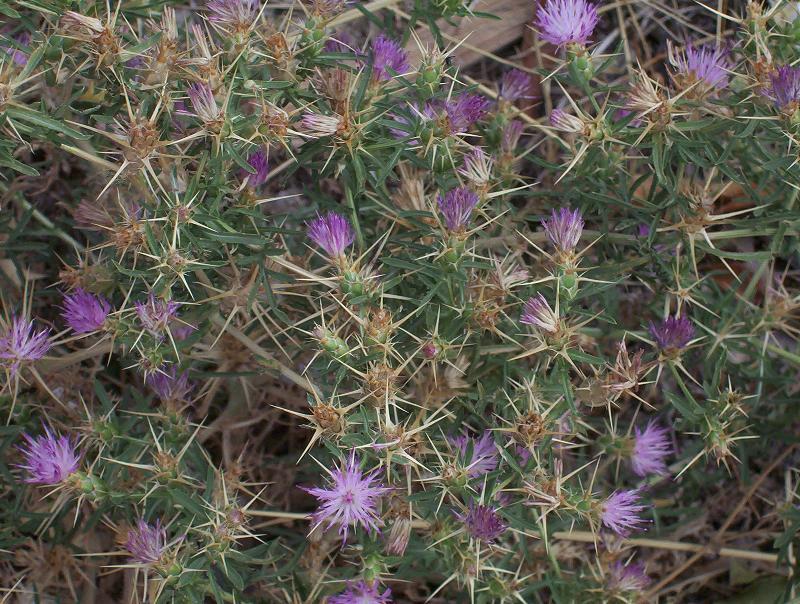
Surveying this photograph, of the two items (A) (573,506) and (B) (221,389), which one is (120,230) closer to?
(B) (221,389)

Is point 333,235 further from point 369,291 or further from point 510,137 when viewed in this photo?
point 510,137

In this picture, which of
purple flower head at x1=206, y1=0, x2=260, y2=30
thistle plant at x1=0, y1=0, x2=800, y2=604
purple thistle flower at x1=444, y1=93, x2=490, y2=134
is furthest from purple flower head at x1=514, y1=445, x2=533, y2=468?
purple flower head at x1=206, y1=0, x2=260, y2=30

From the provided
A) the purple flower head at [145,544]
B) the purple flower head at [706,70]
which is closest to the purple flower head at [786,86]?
the purple flower head at [706,70]

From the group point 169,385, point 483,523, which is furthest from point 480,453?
point 169,385

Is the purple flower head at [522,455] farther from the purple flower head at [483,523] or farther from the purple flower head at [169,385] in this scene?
the purple flower head at [169,385]

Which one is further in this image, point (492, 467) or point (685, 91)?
point (492, 467)

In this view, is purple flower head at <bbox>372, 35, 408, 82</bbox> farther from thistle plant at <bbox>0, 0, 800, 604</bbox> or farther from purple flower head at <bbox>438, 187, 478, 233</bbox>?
purple flower head at <bbox>438, 187, 478, 233</bbox>

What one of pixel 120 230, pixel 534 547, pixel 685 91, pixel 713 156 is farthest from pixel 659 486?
pixel 120 230
